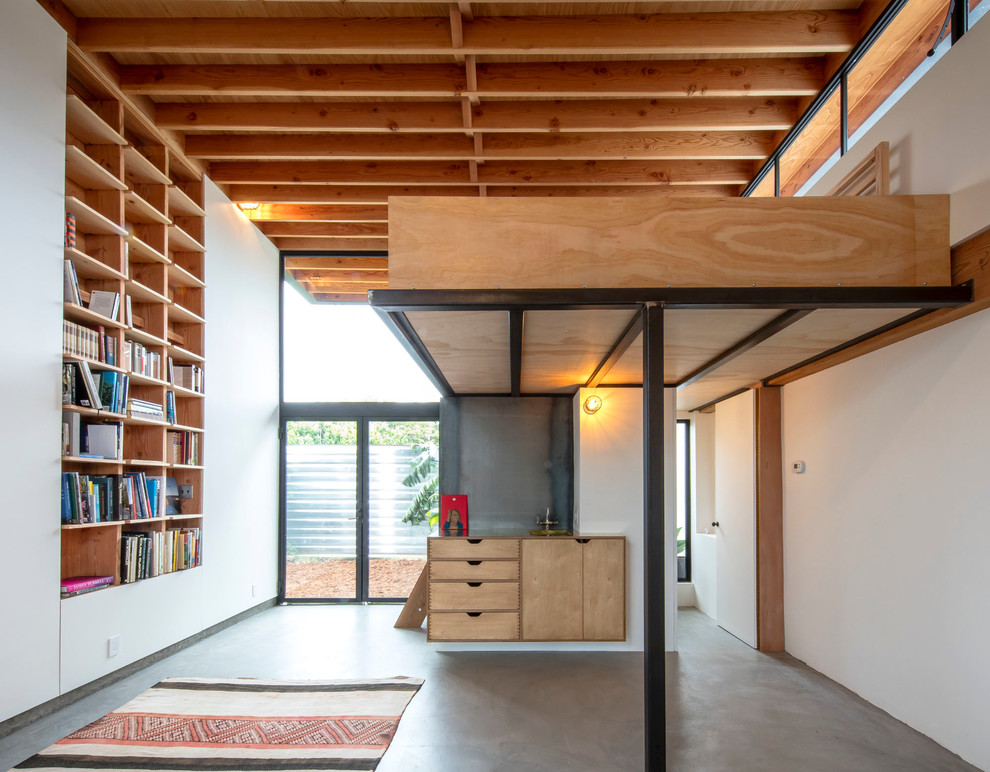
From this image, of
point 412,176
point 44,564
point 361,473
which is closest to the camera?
point 44,564

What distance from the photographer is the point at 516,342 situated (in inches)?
165

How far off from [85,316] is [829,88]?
207 inches

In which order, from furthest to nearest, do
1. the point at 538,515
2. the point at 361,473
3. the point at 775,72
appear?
the point at 361,473 → the point at 538,515 → the point at 775,72

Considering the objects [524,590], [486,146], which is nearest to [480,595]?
[524,590]

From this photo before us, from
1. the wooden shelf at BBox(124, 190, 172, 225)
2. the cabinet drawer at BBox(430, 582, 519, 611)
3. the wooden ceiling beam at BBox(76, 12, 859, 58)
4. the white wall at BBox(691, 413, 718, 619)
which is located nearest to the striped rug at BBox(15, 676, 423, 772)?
the cabinet drawer at BBox(430, 582, 519, 611)

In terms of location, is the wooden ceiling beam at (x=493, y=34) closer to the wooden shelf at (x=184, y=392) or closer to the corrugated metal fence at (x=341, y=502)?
the wooden shelf at (x=184, y=392)

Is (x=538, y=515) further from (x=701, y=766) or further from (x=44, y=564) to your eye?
(x=44, y=564)

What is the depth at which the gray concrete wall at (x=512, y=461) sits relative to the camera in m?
7.37

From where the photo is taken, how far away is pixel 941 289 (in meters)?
3.34

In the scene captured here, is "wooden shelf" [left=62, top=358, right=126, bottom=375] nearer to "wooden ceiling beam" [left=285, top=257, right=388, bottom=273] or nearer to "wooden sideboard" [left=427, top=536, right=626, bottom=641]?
"wooden sideboard" [left=427, top=536, right=626, bottom=641]

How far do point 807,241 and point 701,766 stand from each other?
102 inches

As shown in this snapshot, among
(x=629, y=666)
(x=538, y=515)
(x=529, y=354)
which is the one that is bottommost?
(x=629, y=666)

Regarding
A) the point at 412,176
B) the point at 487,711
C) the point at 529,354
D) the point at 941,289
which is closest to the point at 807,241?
the point at 941,289

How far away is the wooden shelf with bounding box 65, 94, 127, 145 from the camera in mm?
4441
